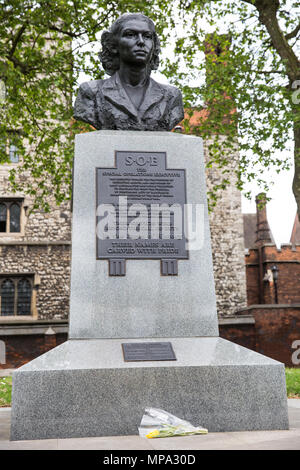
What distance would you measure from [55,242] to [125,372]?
21.3 metres

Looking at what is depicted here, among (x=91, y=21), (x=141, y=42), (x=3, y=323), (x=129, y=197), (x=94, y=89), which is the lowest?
(x=3, y=323)

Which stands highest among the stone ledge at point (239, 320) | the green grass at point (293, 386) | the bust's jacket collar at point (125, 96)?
the bust's jacket collar at point (125, 96)

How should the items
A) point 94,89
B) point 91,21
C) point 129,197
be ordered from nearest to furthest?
A: 1. point 129,197
2. point 94,89
3. point 91,21

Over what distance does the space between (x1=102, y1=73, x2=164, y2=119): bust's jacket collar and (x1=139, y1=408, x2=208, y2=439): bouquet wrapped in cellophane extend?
9.47 ft

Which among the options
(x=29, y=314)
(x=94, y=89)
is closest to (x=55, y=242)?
(x=29, y=314)

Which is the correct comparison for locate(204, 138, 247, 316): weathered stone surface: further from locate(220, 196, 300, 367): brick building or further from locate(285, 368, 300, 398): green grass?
locate(285, 368, 300, 398): green grass

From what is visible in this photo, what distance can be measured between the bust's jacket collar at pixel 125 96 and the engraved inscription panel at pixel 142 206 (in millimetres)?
656

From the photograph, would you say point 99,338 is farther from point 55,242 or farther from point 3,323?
point 55,242

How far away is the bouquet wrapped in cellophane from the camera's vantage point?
319 cm

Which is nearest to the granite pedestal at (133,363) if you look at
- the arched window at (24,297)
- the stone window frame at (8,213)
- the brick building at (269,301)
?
the brick building at (269,301)

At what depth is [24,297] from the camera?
77.2 feet

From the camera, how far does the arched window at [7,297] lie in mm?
22688

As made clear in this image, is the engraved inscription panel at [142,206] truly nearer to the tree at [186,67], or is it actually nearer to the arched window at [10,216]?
the tree at [186,67]

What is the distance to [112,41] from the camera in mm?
5180
